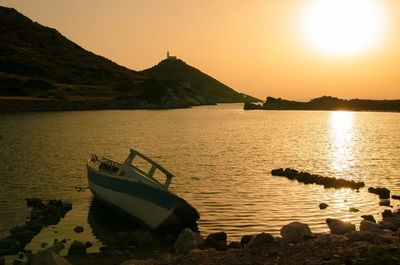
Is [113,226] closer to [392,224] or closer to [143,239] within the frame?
[143,239]

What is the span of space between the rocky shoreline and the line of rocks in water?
709 millimetres

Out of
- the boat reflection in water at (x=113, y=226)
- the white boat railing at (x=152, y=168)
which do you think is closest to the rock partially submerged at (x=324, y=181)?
the white boat railing at (x=152, y=168)

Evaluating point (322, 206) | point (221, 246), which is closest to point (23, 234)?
point (221, 246)

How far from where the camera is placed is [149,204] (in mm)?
25312

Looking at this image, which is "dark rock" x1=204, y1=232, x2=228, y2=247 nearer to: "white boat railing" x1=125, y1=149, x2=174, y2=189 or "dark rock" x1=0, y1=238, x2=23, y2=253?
"white boat railing" x1=125, y1=149, x2=174, y2=189

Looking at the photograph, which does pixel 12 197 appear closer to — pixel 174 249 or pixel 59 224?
pixel 59 224

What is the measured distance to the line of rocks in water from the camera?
2164 cm

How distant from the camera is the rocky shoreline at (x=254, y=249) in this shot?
14.3 m

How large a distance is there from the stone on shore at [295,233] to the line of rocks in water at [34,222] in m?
11.5

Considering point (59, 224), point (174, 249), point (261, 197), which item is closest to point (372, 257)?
point (174, 249)

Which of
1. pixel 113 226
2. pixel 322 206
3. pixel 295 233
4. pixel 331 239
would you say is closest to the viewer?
pixel 331 239

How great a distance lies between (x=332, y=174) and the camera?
49219 millimetres

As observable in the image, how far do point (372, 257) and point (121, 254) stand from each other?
11087mm

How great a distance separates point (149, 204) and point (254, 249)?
9145 millimetres
